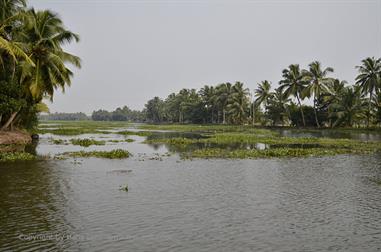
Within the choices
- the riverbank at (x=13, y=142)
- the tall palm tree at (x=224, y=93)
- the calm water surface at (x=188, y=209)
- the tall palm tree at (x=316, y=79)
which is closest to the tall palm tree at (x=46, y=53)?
the riverbank at (x=13, y=142)

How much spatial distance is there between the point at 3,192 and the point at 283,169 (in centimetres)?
1491

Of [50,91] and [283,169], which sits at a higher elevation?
[50,91]

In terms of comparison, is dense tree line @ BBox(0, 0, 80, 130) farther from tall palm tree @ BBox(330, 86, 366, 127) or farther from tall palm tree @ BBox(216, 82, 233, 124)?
tall palm tree @ BBox(216, 82, 233, 124)

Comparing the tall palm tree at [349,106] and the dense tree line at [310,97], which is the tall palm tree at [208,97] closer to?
the dense tree line at [310,97]

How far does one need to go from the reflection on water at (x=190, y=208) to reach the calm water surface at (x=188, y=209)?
3 cm

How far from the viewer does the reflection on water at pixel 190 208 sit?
29.9ft

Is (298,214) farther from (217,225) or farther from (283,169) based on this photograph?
(283,169)

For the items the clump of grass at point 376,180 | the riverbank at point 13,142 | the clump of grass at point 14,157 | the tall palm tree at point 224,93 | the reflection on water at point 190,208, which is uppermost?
the tall palm tree at point 224,93

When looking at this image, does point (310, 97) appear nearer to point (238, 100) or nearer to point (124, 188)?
point (238, 100)

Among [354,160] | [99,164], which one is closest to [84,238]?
[99,164]

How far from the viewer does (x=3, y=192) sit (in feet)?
46.9

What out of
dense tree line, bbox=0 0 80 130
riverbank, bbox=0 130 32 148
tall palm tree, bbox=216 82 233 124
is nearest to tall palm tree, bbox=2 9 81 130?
dense tree line, bbox=0 0 80 130

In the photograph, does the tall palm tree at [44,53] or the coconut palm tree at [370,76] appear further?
the coconut palm tree at [370,76]

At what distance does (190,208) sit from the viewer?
12.4 meters
